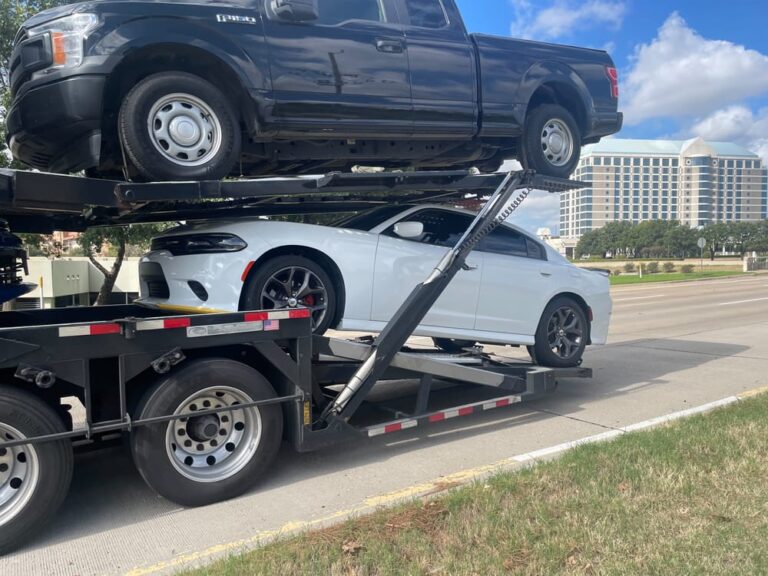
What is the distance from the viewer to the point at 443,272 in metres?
5.10

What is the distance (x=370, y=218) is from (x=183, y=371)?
7.83ft

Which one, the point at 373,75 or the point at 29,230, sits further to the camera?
the point at 29,230

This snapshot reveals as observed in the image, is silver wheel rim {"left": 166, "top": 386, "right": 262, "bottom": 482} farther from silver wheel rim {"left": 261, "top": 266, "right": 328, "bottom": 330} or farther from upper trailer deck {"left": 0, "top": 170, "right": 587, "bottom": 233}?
upper trailer deck {"left": 0, "top": 170, "right": 587, "bottom": 233}

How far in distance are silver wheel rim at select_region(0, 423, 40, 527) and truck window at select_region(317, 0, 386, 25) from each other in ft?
11.4

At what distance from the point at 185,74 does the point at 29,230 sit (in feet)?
7.15

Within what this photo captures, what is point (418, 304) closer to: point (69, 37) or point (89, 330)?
point (89, 330)

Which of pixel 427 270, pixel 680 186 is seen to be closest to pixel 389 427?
pixel 427 270

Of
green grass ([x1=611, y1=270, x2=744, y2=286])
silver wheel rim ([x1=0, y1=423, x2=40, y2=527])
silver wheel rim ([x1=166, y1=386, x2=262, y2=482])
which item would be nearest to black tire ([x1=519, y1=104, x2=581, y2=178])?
silver wheel rim ([x1=166, y1=386, x2=262, y2=482])

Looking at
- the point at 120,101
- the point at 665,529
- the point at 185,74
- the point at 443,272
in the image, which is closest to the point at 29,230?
the point at 120,101

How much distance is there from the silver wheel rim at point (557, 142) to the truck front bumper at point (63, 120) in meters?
3.98

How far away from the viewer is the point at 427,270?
562 cm

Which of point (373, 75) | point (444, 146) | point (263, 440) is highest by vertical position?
point (373, 75)

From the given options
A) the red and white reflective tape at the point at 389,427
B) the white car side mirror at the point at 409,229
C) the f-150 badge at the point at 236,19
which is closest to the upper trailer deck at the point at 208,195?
the white car side mirror at the point at 409,229

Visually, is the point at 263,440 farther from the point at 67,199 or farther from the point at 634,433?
the point at 634,433
